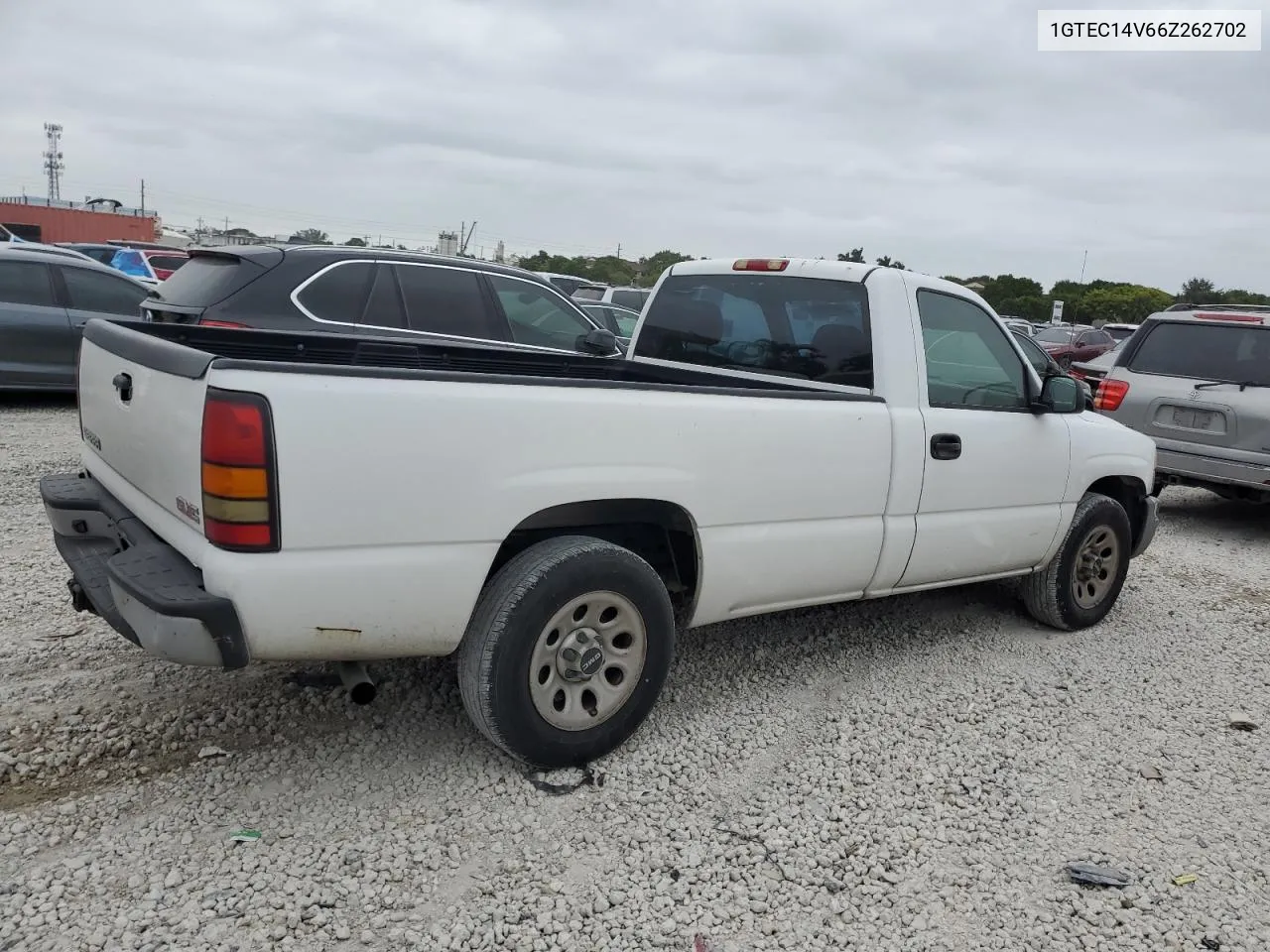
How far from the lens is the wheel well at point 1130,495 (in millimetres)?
5363

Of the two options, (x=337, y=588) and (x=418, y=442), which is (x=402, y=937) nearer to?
(x=337, y=588)

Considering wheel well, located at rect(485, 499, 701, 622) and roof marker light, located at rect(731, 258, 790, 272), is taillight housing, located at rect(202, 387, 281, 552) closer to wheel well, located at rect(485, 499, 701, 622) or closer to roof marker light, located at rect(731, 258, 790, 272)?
wheel well, located at rect(485, 499, 701, 622)

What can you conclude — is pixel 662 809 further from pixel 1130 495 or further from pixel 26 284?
pixel 26 284

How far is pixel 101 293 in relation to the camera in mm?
9766

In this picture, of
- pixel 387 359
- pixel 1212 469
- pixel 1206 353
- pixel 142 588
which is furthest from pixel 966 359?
pixel 1206 353

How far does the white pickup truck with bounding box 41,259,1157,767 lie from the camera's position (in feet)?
8.68

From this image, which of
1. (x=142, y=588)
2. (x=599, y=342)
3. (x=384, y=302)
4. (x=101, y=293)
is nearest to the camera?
(x=142, y=588)

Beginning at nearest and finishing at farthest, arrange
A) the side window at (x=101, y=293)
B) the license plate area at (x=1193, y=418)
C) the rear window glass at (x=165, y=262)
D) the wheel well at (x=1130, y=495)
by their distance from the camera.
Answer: the wheel well at (x=1130, y=495) → the license plate area at (x=1193, y=418) → the side window at (x=101, y=293) → the rear window glass at (x=165, y=262)

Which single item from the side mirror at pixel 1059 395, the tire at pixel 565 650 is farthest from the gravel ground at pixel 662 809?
the side mirror at pixel 1059 395

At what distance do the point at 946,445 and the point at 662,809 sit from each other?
1.99m

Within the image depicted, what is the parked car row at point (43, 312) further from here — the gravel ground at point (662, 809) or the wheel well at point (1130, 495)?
the wheel well at point (1130, 495)

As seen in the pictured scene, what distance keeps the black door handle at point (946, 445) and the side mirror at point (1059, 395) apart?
70cm

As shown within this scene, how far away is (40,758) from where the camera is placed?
3150mm

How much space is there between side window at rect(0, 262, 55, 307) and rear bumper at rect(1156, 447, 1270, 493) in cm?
1012
